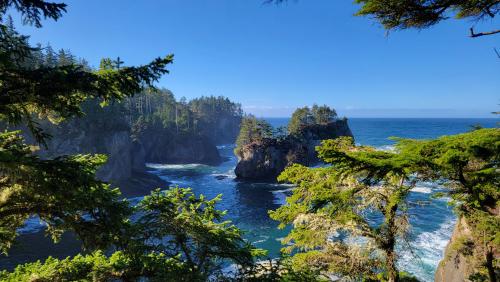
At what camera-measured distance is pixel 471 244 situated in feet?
38.2

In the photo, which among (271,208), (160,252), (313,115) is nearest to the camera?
(160,252)

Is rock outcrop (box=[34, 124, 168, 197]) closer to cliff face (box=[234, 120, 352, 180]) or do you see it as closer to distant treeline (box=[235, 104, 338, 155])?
cliff face (box=[234, 120, 352, 180])

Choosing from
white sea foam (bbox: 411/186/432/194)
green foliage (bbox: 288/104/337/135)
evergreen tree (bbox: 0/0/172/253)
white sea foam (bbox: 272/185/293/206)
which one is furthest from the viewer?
green foliage (bbox: 288/104/337/135)

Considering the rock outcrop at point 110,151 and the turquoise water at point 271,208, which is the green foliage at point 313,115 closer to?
the turquoise water at point 271,208

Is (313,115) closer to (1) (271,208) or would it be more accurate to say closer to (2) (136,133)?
(2) (136,133)

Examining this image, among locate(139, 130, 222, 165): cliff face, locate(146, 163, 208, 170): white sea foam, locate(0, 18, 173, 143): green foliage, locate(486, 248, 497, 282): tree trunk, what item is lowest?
locate(146, 163, 208, 170): white sea foam

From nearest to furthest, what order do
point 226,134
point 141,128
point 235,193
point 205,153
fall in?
point 235,193 < point 141,128 < point 205,153 < point 226,134

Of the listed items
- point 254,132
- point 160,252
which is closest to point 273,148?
point 254,132

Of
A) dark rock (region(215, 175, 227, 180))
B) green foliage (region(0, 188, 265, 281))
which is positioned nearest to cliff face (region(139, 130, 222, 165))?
dark rock (region(215, 175, 227, 180))

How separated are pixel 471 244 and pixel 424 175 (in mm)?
6182

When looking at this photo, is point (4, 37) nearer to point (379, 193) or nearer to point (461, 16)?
point (461, 16)

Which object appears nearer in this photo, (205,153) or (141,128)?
(141,128)

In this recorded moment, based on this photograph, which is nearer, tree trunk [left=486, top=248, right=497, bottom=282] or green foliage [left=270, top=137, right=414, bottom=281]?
tree trunk [left=486, top=248, right=497, bottom=282]

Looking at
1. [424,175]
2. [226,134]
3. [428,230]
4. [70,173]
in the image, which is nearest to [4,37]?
[70,173]
